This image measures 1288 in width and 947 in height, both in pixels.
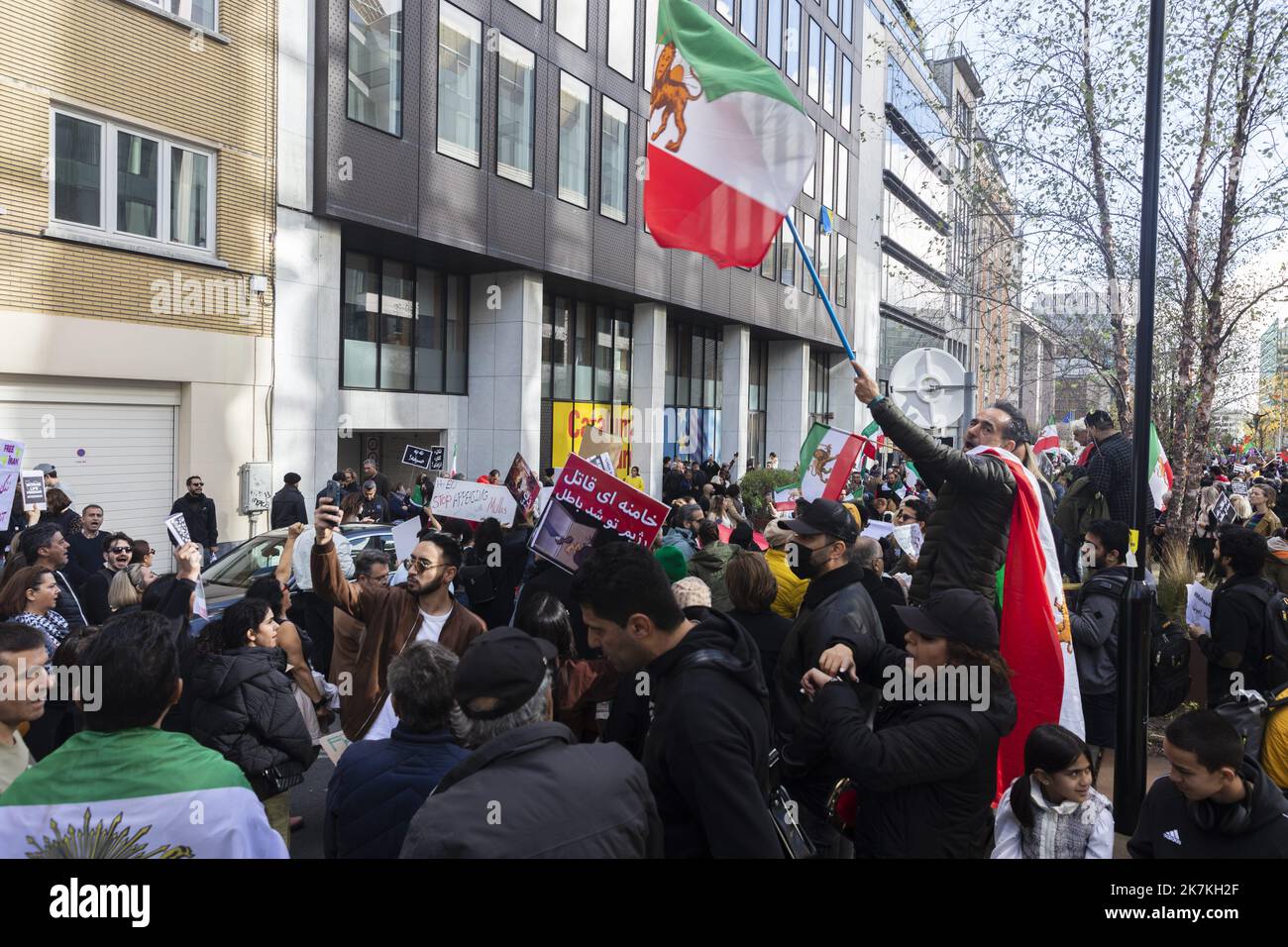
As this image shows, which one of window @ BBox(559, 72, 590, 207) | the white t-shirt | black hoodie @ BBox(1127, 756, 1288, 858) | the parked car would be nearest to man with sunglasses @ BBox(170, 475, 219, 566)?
the parked car

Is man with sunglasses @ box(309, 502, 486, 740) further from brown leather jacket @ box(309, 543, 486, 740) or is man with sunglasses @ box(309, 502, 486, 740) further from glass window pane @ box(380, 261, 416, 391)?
glass window pane @ box(380, 261, 416, 391)

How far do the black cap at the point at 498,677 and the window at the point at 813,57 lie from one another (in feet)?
116

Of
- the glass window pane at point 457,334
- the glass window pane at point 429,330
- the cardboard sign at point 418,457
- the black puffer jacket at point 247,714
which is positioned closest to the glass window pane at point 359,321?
the glass window pane at point 429,330

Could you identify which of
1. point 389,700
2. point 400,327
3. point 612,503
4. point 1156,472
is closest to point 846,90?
point 400,327

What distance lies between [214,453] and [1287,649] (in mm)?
14558

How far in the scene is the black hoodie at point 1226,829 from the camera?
10.3 feet

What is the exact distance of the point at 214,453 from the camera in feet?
50.5

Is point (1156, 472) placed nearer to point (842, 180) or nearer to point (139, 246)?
point (139, 246)

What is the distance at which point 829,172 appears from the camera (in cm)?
3725

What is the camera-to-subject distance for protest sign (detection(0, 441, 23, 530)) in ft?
27.2

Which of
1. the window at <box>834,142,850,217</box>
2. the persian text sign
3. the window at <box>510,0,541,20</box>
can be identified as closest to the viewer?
the persian text sign

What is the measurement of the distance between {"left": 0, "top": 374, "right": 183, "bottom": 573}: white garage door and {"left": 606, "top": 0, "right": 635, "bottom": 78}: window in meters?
14.7

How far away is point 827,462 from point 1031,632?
6462 mm
